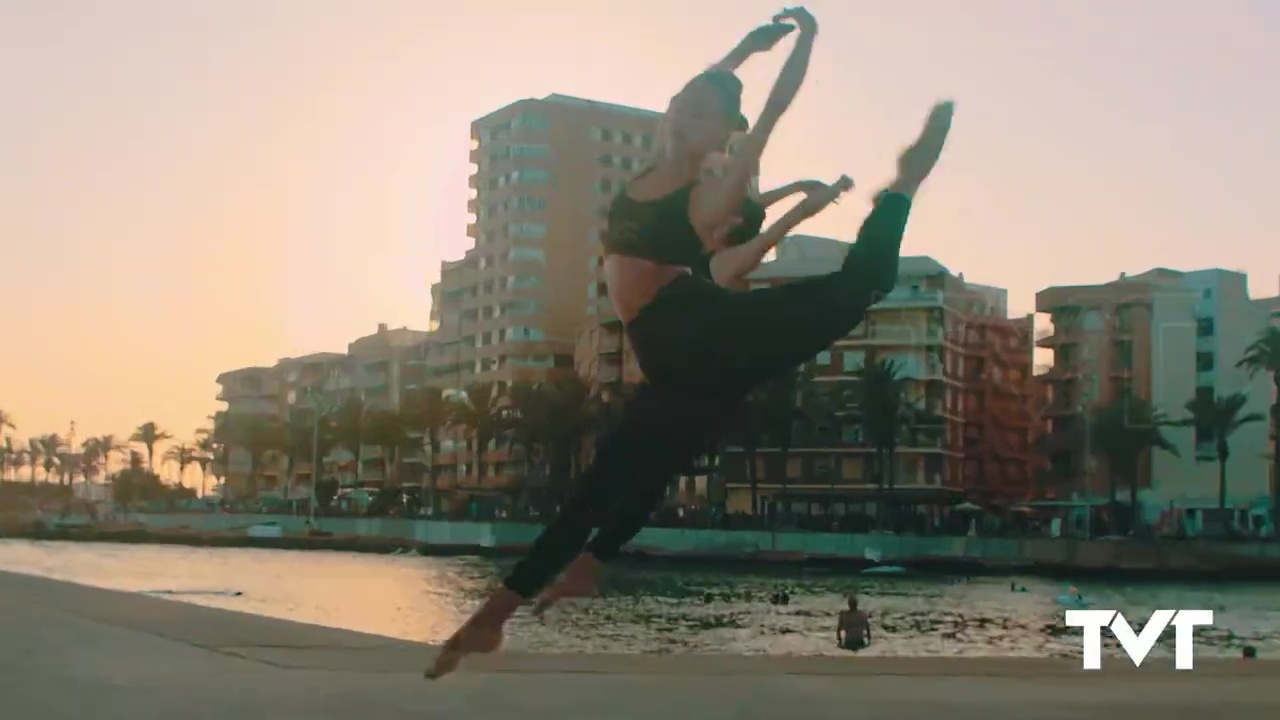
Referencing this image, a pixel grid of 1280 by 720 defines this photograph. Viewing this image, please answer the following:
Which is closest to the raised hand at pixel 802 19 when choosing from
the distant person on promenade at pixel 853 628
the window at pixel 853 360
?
the distant person on promenade at pixel 853 628

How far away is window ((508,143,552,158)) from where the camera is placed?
60906mm

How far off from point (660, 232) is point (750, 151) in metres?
0.59

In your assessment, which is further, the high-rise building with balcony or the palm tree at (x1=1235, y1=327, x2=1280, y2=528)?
the palm tree at (x1=1235, y1=327, x2=1280, y2=528)

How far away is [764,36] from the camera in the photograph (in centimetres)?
792

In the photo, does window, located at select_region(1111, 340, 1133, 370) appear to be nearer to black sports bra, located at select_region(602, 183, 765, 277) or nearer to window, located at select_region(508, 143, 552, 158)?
window, located at select_region(508, 143, 552, 158)

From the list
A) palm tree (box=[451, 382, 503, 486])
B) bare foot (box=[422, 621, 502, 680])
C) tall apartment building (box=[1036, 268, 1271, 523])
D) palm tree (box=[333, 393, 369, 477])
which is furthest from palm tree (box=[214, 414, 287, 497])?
bare foot (box=[422, 621, 502, 680])

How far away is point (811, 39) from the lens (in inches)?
304

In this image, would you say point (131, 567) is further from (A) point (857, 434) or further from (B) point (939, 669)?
(B) point (939, 669)

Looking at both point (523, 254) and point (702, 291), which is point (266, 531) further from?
point (702, 291)

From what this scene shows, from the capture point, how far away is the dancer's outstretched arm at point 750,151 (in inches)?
291

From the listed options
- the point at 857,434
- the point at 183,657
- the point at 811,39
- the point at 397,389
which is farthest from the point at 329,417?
the point at 811,39

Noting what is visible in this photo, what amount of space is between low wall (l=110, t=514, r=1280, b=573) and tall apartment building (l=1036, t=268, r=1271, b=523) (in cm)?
396

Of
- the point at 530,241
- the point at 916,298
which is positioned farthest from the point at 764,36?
the point at 916,298

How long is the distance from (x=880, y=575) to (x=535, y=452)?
19.8m
